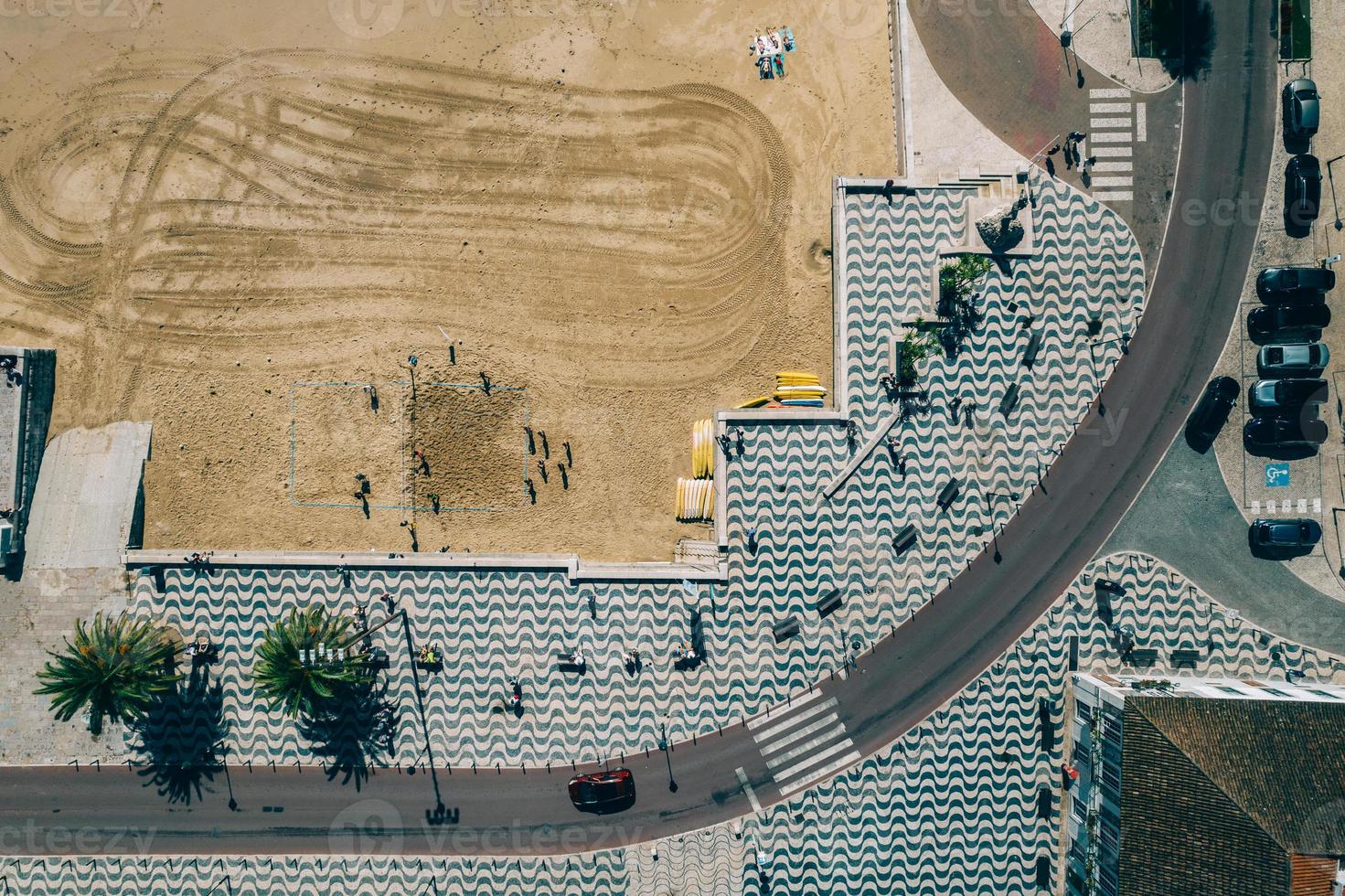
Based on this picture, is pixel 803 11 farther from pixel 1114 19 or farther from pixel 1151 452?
pixel 1151 452

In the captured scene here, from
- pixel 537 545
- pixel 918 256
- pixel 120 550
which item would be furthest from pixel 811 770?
pixel 120 550

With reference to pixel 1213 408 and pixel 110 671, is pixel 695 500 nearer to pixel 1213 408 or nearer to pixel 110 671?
pixel 1213 408

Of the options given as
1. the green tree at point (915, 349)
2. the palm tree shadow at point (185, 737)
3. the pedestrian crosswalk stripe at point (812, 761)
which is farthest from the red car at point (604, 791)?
the green tree at point (915, 349)

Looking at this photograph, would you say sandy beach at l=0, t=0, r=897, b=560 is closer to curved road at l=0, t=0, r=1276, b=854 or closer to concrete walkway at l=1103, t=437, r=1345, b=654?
curved road at l=0, t=0, r=1276, b=854

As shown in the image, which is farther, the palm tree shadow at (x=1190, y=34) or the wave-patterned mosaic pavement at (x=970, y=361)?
the palm tree shadow at (x=1190, y=34)

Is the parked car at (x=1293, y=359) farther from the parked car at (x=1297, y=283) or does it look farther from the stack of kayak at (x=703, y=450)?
the stack of kayak at (x=703, y=450)

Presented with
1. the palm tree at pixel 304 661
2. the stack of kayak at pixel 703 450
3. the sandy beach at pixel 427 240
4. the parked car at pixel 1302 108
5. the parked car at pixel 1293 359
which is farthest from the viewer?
the sandy beach at pixel 427 240

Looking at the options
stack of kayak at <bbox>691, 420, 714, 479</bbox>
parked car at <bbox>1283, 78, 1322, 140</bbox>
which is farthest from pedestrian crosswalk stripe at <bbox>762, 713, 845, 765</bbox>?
parked car at <bbox>1283, 78, 1322, 140</bbox>
